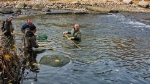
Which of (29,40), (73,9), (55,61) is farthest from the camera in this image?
(73,9)

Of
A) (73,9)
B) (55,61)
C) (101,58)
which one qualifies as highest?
(73,9)

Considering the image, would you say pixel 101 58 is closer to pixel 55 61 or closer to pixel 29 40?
pixel 55 61

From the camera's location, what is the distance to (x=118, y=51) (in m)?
18.4

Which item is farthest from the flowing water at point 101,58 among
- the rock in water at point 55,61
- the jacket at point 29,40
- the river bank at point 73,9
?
the river bank at point 73,9

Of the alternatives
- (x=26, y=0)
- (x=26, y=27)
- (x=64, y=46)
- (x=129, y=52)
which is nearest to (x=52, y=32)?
(x=64, y=46)

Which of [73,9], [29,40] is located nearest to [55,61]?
[29,40]

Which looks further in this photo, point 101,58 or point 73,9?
point 73,9

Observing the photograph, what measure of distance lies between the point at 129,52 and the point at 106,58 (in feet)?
8.70

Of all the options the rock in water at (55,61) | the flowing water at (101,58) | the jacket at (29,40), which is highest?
the jacket at (29,40)

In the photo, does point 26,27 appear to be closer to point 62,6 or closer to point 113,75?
point 113,75

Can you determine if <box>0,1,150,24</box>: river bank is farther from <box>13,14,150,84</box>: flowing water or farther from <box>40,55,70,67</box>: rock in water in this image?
<box>40,55,70,67</box>: rock in water

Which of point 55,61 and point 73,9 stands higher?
point 73,9

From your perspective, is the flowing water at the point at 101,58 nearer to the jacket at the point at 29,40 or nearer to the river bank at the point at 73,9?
the jacket at the point at 29,40

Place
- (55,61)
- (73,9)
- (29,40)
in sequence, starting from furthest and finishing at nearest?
(73,9) < (29,40) < (55,61)
